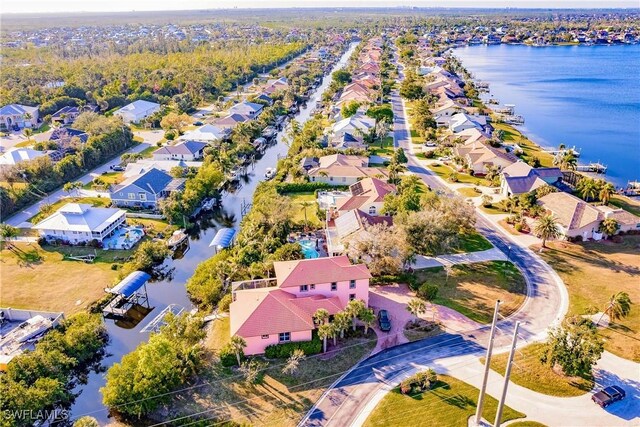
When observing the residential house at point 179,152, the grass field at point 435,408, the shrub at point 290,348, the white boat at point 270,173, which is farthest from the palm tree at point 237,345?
the residential house at point 179,152

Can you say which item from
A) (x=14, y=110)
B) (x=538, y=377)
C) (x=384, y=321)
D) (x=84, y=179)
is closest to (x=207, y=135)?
(x=84, y=179)

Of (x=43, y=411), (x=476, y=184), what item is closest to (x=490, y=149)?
(x=476, y=184)

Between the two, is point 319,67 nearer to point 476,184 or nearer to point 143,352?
point 476,184

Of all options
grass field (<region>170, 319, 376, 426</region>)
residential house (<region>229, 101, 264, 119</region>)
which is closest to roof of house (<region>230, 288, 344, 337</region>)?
grass field (<region>170, 319, 376, 426</region>)

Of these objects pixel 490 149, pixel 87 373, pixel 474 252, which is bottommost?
pixel 87 373

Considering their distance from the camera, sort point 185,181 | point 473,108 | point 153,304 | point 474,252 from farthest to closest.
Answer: point 473,108, point 185,181, point 474,252, point 153,304

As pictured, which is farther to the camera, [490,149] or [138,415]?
[490,149]

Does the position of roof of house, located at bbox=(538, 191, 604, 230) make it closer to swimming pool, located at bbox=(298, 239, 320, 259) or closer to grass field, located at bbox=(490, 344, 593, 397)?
grass field, located at bbox=(490, 344, 593, 397)
